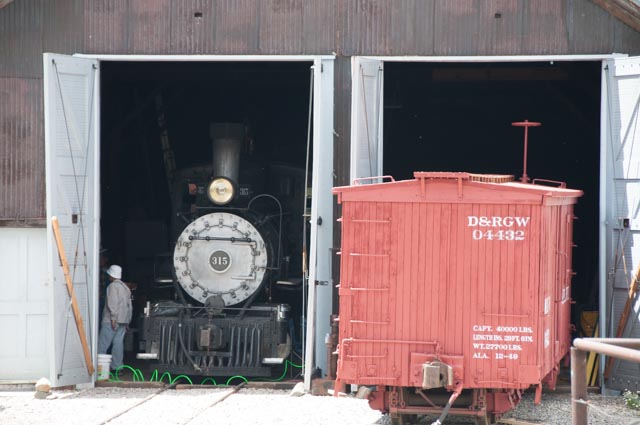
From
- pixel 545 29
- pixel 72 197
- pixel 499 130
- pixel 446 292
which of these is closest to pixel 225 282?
pixel 72 197

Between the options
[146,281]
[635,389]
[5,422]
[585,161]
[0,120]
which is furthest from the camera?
[585,161]

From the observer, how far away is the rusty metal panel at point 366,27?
1388 centimetres

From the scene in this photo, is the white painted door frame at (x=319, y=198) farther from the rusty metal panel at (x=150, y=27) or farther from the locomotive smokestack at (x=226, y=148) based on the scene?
the locomotive smokestack at (x=226, y=148)

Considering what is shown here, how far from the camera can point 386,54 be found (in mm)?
13875

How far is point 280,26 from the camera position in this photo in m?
14.0

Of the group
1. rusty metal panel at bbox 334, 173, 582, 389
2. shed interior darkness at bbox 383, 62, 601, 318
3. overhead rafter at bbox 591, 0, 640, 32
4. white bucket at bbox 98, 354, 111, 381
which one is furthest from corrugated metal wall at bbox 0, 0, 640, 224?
shed interior darkness at bbox 383, 62, 601, 318

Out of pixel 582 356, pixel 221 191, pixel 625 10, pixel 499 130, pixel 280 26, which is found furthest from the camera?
pixel 499 130

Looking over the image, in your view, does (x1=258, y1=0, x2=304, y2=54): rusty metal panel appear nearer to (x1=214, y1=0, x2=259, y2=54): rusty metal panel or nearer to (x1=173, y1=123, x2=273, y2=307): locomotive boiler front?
(x1=214, y1=0, x2=259, y2=54): rusty metal panel

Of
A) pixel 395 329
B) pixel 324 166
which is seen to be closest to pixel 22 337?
A: pixel 324 166

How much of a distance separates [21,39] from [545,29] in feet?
23.8

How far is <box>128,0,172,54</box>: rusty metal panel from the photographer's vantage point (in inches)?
555

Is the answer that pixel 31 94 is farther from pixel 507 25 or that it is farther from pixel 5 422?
pixel 507 25

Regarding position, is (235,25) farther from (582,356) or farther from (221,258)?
(582,356)

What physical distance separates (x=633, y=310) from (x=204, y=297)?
239 inches
